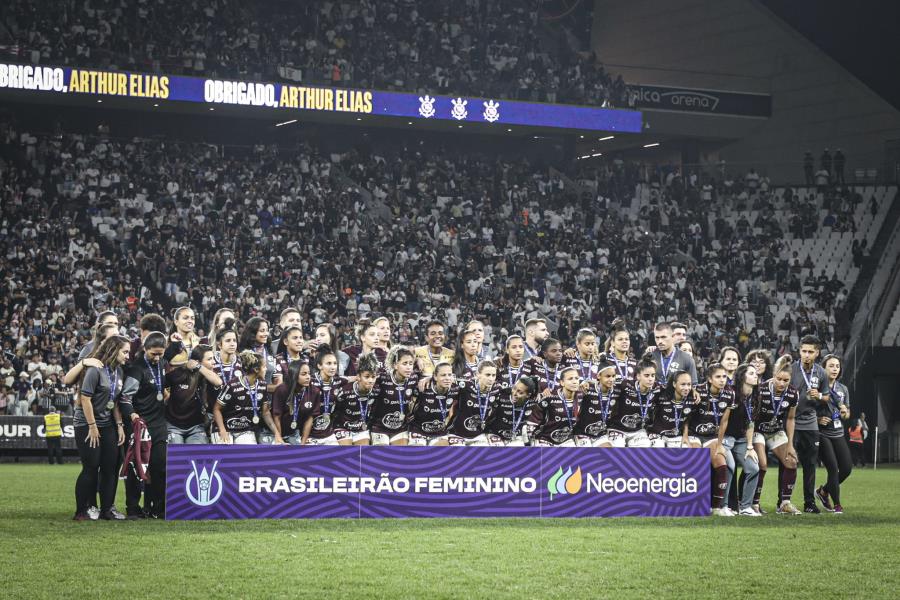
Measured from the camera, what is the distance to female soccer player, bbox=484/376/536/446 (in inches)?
510

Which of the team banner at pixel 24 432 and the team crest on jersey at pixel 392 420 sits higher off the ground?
the team crest on jersey at pixel 392 420

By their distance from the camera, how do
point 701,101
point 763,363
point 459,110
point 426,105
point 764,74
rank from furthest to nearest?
point 764,74 → point 701,101 → point 459,110 → point 426,105 → point 763,363

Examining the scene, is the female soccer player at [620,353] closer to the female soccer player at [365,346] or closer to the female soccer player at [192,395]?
the female soccer player at [365,346]

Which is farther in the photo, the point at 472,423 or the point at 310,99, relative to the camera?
the point at 310,99

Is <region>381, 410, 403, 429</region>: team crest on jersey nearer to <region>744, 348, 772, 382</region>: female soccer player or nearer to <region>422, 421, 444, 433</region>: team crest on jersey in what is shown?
<region>422, 421, 444, 433</region>: team crest on jersey

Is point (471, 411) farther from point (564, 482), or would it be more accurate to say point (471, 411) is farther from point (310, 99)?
point (310, 99)

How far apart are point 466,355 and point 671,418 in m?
2.41

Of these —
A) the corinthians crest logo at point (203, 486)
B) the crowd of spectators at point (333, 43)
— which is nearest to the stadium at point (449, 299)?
the corinthians crest logo at point (203, 486)

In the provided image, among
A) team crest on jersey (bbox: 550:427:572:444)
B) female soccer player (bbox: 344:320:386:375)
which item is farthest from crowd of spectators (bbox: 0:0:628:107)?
team crest on jersey (bbox: 550:427:572:444)

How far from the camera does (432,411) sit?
1287 cm

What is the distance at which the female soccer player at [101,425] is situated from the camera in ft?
37.9

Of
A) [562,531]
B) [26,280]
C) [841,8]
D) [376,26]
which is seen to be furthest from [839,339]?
[562,531]

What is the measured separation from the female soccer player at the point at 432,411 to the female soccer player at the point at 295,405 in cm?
106

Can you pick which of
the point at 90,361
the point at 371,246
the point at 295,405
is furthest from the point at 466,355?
the point at 371,246
